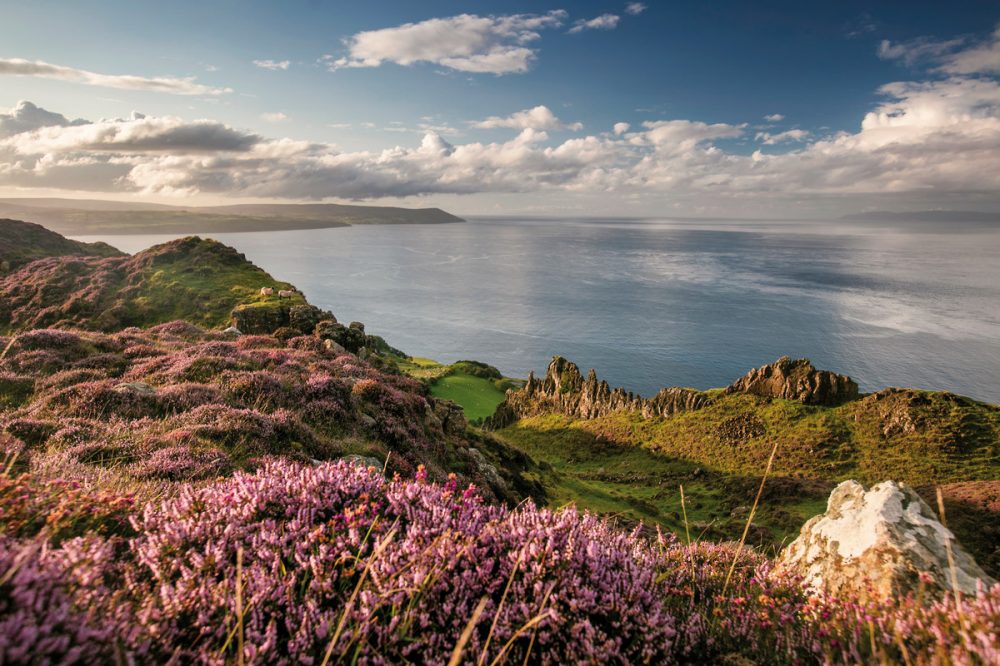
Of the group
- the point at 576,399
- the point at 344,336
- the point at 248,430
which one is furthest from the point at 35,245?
the point at 248,430

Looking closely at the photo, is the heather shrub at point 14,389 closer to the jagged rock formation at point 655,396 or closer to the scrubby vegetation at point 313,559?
the scrubby vegetation at point 313,559

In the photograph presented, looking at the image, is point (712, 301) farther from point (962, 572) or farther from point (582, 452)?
point (962, 572)

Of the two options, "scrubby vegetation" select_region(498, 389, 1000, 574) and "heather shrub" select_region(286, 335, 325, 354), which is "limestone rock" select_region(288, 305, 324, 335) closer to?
"heather shrub" select_region(286, 335, 325, 354)

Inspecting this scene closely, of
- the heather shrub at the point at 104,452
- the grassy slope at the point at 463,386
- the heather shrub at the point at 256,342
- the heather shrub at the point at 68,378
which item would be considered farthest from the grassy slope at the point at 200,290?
the heather shrub at the point at 104,452

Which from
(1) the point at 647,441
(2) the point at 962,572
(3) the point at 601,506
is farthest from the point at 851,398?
(2) the point at 962,572

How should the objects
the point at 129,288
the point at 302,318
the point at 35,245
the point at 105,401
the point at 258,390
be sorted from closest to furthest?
the point at 105,401, the point at 258,390, the point at 302,318, the point at 129,288, the point at 35,245

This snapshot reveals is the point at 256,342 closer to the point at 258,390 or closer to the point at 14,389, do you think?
the point at 14,389

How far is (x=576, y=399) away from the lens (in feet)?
226

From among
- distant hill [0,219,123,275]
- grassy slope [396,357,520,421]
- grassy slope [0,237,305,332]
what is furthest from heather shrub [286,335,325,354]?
distant hill [0,219,123,275]

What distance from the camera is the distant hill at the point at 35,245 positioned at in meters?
55.7

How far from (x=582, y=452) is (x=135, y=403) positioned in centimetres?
4898

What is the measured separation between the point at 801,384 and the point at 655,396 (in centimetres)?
1971

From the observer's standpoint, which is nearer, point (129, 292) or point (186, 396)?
point (186, 396)

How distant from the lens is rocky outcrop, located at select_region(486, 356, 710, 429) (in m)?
57.0
